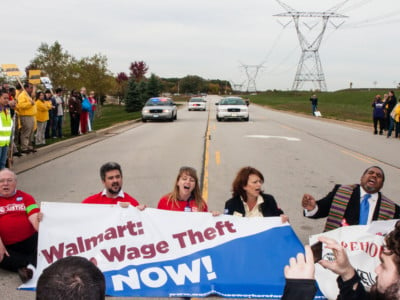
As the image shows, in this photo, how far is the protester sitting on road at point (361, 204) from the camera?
17.1 ft

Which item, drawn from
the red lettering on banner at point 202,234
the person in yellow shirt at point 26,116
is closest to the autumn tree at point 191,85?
the person in yellow shirt at point 26,116

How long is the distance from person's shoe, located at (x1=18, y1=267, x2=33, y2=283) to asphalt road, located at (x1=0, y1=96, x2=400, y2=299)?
0.10 metres

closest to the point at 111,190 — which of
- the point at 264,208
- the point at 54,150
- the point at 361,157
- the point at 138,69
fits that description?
the point at 264,208

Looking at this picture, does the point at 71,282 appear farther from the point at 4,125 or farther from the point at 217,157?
the point at 217,157

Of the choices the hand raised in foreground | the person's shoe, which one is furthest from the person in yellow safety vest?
the hand raised in foreground

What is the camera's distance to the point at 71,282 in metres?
1.71

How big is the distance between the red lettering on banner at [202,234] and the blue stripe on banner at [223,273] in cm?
15

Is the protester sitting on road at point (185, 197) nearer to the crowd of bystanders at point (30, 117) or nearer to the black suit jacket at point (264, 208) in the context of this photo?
the black suit jacket at point (264, 208)

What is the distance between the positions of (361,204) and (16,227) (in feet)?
13.2

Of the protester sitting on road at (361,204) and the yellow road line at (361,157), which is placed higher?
the protester sitting on road at (361,204)

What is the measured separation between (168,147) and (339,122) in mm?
18405

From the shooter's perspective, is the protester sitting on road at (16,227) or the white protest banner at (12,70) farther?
the white protest banner at (12,70)

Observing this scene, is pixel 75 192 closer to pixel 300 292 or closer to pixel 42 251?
pixel 42 251

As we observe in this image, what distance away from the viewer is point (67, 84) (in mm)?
46781
